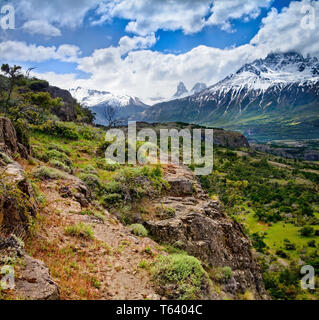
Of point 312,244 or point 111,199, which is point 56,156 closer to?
point 111,199

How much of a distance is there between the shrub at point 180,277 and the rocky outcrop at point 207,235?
3.78 meters

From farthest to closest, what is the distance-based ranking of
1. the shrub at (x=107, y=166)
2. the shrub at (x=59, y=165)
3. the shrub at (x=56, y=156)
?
the shrub at (x=107, y=166) < the shrub at (x=56, y=156) < the shrub at (x=59, y=165)

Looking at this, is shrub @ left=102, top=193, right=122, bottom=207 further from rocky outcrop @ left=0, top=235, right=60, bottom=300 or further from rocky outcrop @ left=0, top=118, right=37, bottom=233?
rocky outcrop @ left=0, top=235, right=60, bottom=300

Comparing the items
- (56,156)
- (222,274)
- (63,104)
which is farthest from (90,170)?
(63,104)

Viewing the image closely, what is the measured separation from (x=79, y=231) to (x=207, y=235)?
7405 mm

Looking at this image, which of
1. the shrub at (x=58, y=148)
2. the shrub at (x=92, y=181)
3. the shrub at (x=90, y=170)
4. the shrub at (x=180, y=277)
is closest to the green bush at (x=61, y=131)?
the shrub at (x=58, y=148)

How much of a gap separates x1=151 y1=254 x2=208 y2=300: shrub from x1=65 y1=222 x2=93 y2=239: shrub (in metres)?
2.70

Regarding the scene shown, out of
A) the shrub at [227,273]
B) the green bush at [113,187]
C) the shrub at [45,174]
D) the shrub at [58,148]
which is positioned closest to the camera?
the shrub at [227,273]

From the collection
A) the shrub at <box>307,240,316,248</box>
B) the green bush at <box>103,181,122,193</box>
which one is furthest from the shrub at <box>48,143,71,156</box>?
the shrub at <box>307,240,316,248</box>

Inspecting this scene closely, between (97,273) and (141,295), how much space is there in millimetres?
1472

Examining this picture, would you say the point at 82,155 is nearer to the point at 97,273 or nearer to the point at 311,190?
the point at 97,273

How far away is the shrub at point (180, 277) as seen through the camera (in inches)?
278

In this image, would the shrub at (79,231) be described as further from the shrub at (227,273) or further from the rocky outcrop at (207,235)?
the shrub at (227,273)

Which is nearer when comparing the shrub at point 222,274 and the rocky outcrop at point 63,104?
the shrub at point 222,274
